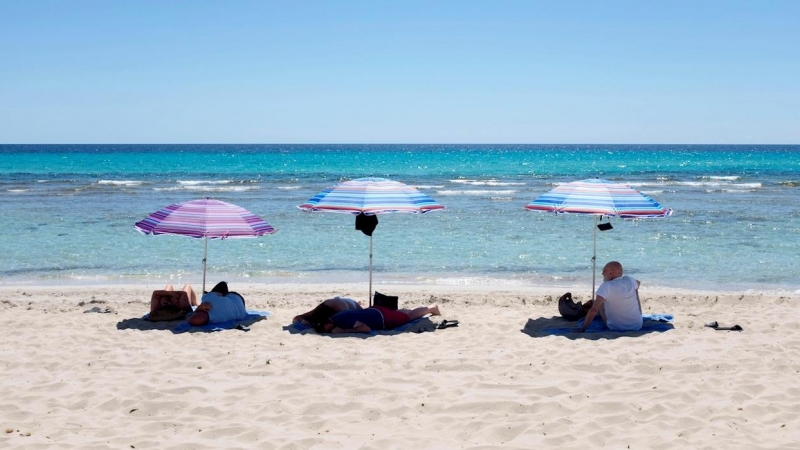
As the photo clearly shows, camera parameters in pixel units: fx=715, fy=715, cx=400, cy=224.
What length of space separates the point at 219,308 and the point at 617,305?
179 inches

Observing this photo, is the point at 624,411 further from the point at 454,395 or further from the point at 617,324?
the point at 617,324

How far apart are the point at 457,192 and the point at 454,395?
27375 mm

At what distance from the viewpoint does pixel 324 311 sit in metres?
8.17

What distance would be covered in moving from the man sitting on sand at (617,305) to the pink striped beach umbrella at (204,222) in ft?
12.6

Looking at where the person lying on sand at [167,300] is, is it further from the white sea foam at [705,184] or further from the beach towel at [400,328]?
the white sea foam at [705,184]

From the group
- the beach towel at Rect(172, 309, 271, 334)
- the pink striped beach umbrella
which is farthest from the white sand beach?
the pink striped beach umbrella

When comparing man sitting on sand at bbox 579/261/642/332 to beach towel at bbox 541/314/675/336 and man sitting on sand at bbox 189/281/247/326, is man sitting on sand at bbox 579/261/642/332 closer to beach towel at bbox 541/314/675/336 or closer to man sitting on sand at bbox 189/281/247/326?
beach towel at bbox 541/314/675/336

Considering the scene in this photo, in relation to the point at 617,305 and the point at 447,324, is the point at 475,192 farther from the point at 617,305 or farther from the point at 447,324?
the point at 617,305

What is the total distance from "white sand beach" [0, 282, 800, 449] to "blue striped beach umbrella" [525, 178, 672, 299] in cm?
137

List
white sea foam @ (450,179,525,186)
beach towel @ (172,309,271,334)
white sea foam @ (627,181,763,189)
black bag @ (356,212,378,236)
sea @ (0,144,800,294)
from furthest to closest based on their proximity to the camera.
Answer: white sea foam @ (450,179,525,186) → white sea foam @ (627,181,763,189) → sea @ (0,144,800,294) → black bag @ (356,212,378,236) → beach towel @ (172,309,271,334)

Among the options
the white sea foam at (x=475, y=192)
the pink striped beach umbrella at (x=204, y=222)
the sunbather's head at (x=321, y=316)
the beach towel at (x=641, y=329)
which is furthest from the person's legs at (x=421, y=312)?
the white sea foam at (x=475, y=192)

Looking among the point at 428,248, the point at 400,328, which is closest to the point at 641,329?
the point at 400,328

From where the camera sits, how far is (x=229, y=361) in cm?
671

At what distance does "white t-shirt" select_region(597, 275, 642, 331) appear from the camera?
7969mm
